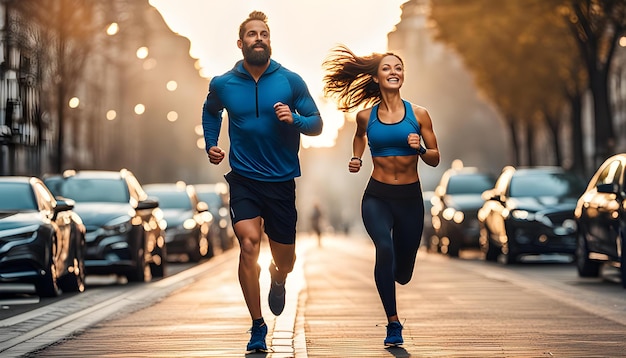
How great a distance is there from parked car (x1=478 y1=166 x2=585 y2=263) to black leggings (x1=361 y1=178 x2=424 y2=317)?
1553 centimetres

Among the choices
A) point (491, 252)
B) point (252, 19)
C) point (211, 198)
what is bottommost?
point (491, 252)

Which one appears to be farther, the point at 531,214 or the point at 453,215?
the point at 453,215

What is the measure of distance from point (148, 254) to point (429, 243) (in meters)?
17.3

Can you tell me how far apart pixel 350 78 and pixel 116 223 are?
32.3 feet

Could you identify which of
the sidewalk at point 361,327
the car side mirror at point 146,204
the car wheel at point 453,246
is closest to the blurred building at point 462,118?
the car wheel at point 453,246

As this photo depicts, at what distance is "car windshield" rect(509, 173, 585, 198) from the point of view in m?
28.0

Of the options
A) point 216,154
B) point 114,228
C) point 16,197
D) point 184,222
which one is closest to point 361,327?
point 216,154

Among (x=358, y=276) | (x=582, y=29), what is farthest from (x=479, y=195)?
(x=358, y=276)

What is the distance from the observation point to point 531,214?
26.9 metres

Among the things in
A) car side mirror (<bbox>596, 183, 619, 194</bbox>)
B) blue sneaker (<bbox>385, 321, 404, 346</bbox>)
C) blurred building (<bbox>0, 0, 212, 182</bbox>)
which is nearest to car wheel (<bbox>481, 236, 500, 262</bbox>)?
blurred building (<bbox>0, 0, 212, 182</bbox>)

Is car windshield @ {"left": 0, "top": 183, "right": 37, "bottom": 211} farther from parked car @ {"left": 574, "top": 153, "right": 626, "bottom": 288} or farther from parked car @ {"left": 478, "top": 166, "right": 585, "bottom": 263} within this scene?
parked car @ {"left": 478, "top": 166, "right": 585, "bottom": 263}

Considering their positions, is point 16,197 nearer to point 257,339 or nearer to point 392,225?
point 392,225

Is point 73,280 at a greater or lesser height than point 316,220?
greater

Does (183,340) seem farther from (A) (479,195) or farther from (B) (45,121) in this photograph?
(B) (45,121)
